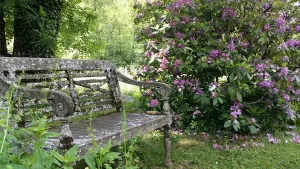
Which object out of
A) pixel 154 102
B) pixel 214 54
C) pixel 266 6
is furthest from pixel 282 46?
pixel 154 102

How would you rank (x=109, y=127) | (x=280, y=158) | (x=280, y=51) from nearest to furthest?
(x=109, y=127) → (x=280, y=158) → (x=280, y=51)

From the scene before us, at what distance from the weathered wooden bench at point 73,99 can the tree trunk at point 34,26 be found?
1366 mm

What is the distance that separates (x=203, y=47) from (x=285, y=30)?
1.33 m

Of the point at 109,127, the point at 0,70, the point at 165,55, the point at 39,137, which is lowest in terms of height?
the point at 109,127

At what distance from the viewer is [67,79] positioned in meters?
3.10

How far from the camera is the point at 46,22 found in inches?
185

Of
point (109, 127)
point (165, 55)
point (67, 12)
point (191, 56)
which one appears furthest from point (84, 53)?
point (109, 127)

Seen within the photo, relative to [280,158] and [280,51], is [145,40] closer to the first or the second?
[280,51]

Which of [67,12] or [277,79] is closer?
[277,79]

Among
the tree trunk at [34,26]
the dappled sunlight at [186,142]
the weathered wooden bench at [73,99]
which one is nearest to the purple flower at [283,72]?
the dappled sunlight at [186,142]

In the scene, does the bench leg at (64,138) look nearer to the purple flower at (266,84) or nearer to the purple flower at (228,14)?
the purple flower at (266,84)

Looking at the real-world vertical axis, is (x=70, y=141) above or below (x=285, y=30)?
below

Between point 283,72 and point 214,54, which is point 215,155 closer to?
point 214,54

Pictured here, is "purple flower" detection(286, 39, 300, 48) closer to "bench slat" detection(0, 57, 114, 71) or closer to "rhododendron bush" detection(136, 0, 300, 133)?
"rhododendron bush" detection(136, 0, 300, 133)
